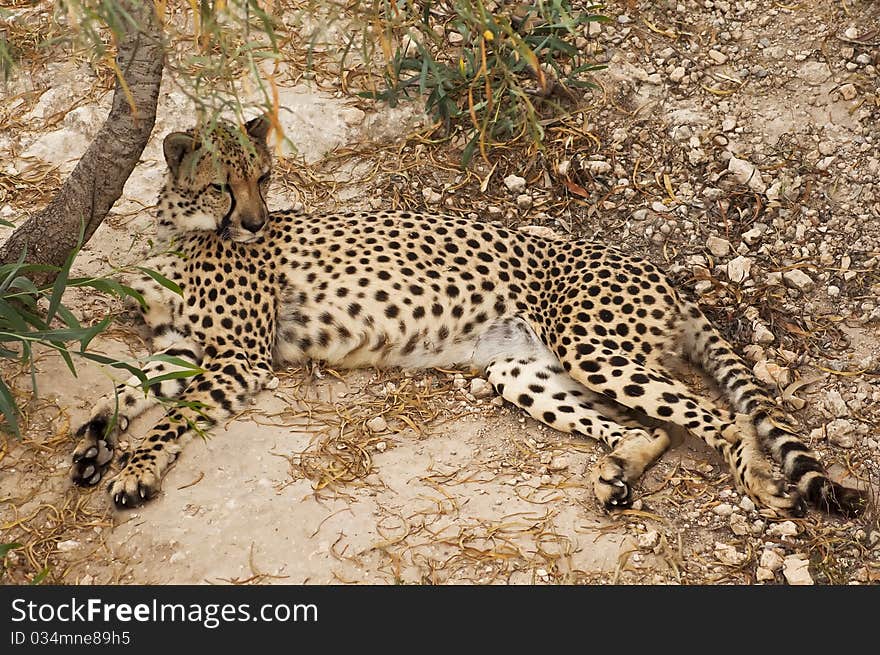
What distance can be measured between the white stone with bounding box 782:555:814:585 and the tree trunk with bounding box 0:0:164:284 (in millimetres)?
2827

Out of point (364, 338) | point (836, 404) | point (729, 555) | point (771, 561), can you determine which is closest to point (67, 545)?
point (364, 338)

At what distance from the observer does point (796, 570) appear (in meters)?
3.27

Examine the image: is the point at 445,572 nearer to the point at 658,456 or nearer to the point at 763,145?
the point at 658,456

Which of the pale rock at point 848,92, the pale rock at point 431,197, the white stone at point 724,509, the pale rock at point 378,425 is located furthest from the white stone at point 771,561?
the pale rock at point 848,92

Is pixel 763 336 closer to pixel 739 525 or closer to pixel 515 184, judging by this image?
pixel 739 525

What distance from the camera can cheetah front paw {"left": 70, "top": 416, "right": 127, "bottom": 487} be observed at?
3613mm

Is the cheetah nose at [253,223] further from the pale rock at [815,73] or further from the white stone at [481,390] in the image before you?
the pale rock at [815,73]

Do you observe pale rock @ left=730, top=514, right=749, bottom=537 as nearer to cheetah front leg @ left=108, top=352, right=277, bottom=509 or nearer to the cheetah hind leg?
the cheetah hind leg

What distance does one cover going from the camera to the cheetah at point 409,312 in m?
4.03

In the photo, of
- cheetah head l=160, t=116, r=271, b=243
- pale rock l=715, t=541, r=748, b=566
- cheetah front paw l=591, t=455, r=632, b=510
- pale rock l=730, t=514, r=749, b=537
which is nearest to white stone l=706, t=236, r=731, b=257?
cheetah front paw l=591, t=455, r=632, b=510

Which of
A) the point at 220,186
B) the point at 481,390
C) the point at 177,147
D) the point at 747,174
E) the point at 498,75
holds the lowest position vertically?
the point at 481,390

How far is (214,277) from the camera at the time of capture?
429cm

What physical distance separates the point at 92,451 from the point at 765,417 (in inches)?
98.6

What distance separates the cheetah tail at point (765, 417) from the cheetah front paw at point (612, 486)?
0.58 m
